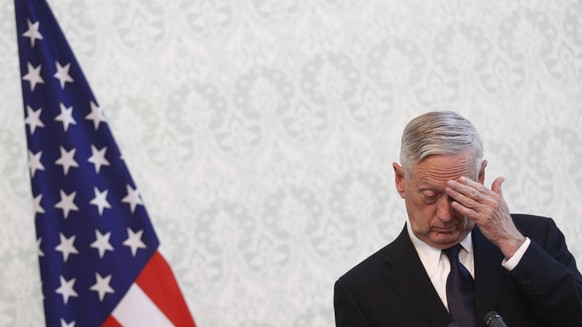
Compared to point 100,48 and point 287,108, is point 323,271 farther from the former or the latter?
point 100,48

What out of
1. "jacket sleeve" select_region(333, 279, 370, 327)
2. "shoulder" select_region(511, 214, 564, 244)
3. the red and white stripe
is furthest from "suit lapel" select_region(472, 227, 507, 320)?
the red and white stripe

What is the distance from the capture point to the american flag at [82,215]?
11.4 feet

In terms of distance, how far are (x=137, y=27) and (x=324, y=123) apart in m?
1.01

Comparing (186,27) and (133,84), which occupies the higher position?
(186,27)

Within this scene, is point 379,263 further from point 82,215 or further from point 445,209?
point 82,215

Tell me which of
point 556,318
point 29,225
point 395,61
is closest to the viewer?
point 556,318

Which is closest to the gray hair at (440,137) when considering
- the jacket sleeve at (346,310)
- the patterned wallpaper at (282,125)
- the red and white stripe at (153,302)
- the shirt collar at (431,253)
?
the shirt collar at (431,253)

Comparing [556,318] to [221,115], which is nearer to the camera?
[556,318]

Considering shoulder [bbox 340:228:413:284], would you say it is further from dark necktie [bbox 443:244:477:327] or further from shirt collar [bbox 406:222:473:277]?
dark necktie [bbox 443:244:477:327]

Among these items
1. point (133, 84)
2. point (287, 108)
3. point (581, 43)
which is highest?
point (581, 43)

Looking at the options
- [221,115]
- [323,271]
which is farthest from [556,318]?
[221,115]

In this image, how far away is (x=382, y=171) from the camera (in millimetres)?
4156

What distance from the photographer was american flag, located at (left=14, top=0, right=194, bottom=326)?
3.46m

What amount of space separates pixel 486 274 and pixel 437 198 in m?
0.23
